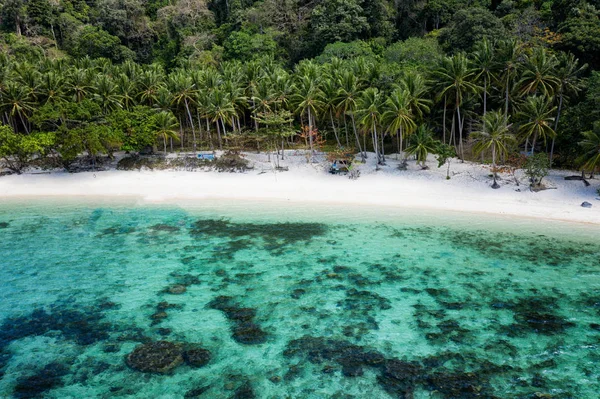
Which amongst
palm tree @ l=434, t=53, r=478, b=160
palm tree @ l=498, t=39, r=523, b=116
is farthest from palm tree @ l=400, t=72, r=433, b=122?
palm tree @ l=498, t=39, r=523, b=116

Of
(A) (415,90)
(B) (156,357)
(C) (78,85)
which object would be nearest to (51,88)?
(C) (78,85)

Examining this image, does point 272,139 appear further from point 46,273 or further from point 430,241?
point 46,273

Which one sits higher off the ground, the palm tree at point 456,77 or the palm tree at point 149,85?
the palm tree at point 149,85

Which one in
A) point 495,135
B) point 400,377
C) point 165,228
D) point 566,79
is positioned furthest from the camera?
point 566,79

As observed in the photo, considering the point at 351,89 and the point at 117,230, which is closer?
the point at 117,230

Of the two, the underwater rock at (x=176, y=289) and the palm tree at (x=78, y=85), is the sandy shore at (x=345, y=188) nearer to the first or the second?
the palm tree at (x=78, y=85)

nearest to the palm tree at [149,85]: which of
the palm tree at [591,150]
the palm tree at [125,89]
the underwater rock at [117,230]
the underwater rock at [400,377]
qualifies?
the palm tree at [125,89]

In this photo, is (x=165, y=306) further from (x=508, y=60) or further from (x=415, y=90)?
(x=508, y=60)

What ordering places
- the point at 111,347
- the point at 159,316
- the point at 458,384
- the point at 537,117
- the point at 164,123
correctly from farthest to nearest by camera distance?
the point at 164,123 < the point at 537,117 < the point at 159,316 < the point at 111,347 < the point at 458,384
